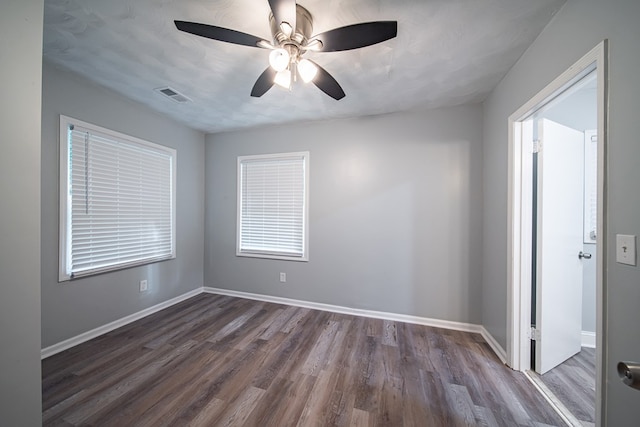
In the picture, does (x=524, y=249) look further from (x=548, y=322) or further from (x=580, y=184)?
(x=580, y=184)

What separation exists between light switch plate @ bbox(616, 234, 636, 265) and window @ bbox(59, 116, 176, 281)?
3.71 m

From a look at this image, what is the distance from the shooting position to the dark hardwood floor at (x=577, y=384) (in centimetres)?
144

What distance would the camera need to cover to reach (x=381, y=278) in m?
2.71

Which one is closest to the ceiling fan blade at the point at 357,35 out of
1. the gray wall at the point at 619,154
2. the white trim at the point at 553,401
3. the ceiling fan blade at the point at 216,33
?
the ceiling fan blade at the point at 216,33

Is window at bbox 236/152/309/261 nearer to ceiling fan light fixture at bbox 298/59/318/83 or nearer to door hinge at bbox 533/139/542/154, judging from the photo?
ceiling fan light fixture at bbox 298/59/318/83

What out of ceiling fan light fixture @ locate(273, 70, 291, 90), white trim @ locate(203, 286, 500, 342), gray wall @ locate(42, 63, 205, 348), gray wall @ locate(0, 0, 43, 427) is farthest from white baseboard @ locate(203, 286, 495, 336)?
ceiling fan light fixture @ locate(273, 70, 291, 90)

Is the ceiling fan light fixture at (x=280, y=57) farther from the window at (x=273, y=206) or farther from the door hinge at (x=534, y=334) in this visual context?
the door hinge at (x=534, y=334)

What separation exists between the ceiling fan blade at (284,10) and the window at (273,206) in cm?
186

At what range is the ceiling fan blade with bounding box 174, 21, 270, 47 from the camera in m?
1.16

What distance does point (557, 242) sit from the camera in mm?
1787

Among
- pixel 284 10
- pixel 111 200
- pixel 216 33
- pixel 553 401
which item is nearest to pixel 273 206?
pixel 111 200

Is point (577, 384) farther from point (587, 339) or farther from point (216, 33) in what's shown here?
point (216, 33)

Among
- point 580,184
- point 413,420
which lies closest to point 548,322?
point 580,184

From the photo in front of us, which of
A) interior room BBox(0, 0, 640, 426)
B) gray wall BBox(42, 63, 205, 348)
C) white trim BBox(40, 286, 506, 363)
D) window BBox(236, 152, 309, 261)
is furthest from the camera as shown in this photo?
window BBox(236, 152, 309, 261)
